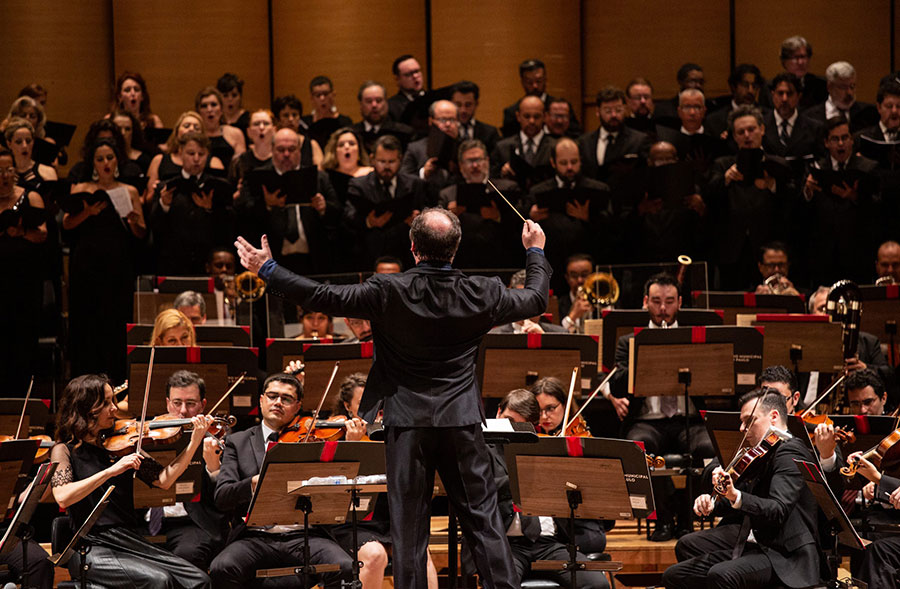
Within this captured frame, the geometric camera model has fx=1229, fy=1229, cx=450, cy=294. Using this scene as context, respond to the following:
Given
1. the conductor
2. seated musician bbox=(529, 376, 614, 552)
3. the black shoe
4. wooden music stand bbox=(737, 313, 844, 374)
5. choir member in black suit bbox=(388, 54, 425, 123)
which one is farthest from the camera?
choir member in black suit bbox=(388, 54, 425, 123)

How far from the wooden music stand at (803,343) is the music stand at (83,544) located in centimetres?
347

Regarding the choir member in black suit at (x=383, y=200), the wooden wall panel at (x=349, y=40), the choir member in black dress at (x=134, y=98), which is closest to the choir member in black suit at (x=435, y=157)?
the choir member in black suit at (x=383, y=200)

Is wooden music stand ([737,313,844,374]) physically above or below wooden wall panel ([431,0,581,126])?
below

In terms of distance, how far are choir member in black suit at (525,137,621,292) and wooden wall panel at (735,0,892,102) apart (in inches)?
136

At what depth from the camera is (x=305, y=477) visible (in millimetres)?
4828

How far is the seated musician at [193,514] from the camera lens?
17.6 feet

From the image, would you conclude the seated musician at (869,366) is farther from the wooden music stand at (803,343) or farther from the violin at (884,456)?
the violin at (884,456)

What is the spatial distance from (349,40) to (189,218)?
3.37 meters

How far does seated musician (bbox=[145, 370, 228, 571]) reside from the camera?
17.6 ft

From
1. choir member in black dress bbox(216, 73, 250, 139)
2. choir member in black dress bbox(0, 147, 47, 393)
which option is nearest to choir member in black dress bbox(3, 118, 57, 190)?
choir member in black dress bbox(0, 147, 47, 393)

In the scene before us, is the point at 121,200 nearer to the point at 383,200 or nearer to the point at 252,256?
the point at 383,200

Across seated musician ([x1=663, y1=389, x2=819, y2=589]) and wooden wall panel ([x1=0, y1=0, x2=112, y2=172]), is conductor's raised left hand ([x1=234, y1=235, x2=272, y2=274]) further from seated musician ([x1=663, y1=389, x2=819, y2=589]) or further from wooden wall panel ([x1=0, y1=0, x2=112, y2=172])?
wooden wall panel ([x1=0, y1=0, x2=112, y2=172])

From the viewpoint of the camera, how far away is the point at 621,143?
8.23 metres

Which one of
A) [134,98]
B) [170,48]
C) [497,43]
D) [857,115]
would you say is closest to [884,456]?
[857,115]
